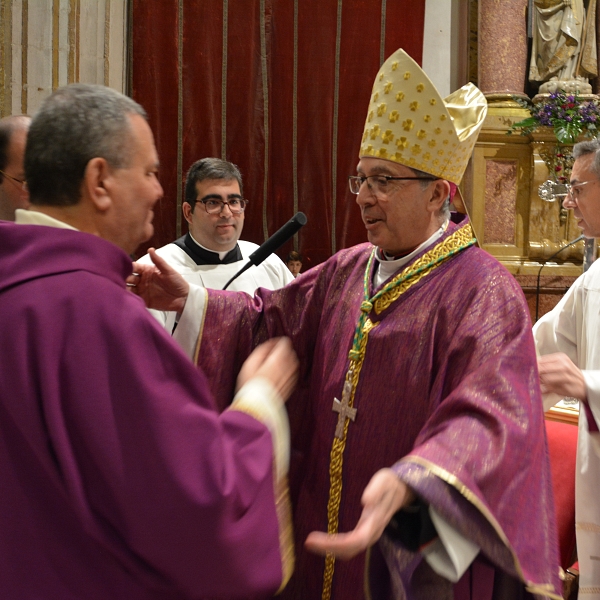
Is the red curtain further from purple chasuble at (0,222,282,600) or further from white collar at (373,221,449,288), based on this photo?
purple chasuble at (0,222,282,600)

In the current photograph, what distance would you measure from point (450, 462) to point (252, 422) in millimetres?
473

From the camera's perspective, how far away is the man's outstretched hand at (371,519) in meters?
1.40

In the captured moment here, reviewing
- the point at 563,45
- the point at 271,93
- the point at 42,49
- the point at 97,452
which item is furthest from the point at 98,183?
the point at 563,45

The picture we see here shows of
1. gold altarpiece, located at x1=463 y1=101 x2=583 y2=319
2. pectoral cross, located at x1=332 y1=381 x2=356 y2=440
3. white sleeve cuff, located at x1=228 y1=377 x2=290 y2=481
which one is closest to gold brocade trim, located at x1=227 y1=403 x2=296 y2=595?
white sleeve cuff, located at x1=228 y1=377 x2=290 y2=481

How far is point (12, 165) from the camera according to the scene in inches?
97.0

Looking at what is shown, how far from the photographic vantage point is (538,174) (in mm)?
6086

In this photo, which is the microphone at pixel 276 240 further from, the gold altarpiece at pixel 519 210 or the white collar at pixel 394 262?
the gold altarpiece at pixel 519 210

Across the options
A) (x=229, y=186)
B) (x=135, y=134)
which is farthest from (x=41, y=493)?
(x=229, y=186)

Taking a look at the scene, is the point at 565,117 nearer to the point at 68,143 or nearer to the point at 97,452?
the point at 68,143

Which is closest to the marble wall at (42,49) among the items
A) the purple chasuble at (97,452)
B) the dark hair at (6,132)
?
the dark hair at (6,132)

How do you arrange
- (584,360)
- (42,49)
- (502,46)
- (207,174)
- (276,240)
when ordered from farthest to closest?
(502,46) → (42,49) → (207,174) → (584,360) → (276,240)

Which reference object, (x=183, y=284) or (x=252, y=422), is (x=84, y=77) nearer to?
(x=183, y=284)

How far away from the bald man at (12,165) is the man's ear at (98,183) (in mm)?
1285

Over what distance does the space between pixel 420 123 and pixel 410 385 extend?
76 cm
